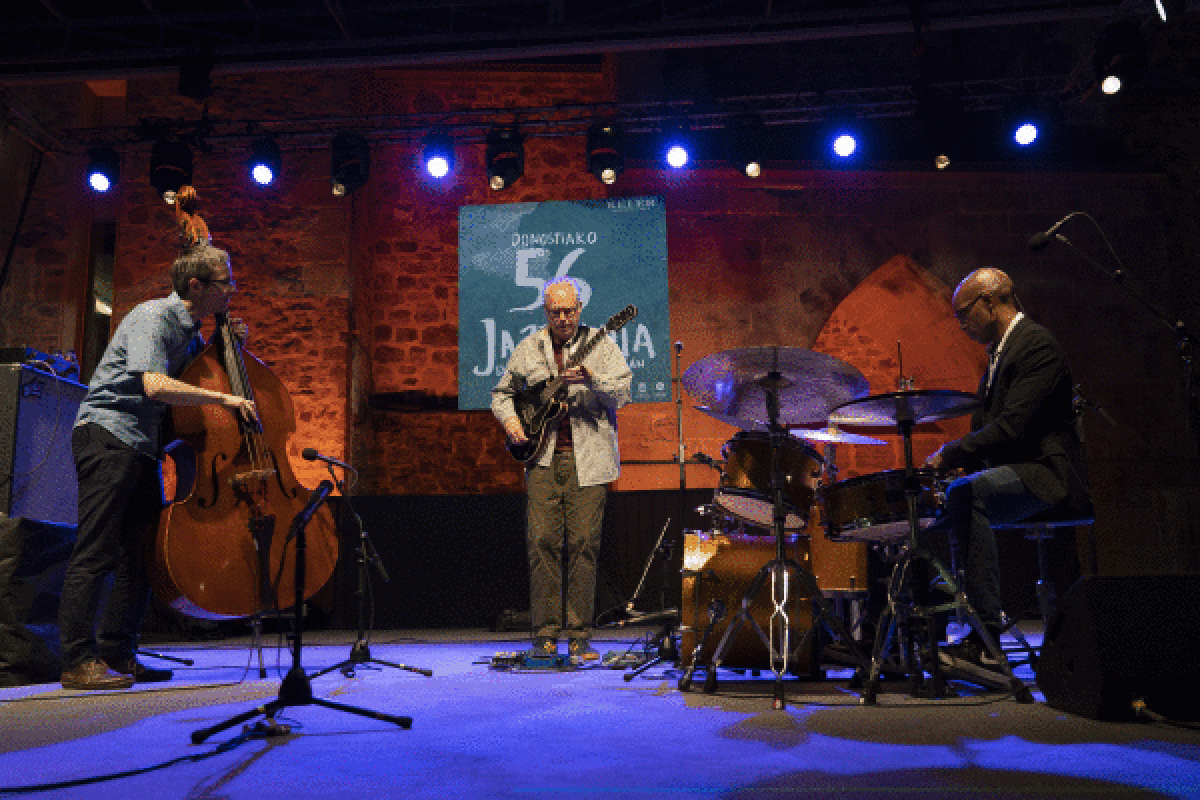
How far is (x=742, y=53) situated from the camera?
36.5ft

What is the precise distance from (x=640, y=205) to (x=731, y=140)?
164 centimetres

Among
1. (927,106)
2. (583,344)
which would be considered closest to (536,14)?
(927,106)

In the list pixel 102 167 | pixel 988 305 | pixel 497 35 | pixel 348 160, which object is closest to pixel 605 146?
pixel 497 35

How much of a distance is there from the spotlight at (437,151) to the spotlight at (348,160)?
1.58 feet

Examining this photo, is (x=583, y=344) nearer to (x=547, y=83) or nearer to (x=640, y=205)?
(x=640, y=205)

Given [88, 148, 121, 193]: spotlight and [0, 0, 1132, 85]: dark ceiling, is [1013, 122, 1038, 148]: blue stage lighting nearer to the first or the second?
[0, 0, 1132, 85]: dark ceiling

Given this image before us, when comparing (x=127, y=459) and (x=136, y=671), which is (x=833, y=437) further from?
(x=136, y=671)

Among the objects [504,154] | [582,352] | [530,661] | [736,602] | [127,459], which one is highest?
[504,154]

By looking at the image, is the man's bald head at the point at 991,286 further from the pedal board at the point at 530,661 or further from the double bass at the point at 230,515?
the double bass at the point at 230,515

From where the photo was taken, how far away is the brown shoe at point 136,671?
3.86m

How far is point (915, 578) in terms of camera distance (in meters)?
3.22

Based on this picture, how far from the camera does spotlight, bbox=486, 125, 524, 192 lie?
25.2 feet

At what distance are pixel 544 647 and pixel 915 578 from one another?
1863 mm

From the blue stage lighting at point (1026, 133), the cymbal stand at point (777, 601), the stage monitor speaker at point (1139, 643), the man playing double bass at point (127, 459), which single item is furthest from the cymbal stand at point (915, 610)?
the blue stage lighting at point (1026, 133)
